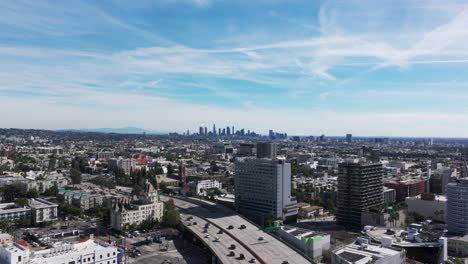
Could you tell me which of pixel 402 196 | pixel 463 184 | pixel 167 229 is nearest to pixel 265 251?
pixel 167 229

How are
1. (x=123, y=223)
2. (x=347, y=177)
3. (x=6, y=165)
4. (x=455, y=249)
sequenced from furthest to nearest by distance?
(x=6, y=165) < (x=347, y=177) < (x=123, y=223) < (x=455, y=249)

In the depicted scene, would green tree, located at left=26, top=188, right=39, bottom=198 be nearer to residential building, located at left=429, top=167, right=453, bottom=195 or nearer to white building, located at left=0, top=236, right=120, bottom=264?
white building, located at left=0, top=236, right=120, bottom=264

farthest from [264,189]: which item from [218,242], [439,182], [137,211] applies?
[439,182]

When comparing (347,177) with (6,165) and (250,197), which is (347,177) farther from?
(6,165)

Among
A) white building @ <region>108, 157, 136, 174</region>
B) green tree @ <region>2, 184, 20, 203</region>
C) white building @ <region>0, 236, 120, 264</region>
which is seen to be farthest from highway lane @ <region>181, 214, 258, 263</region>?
white building @ <region>108, 157, 136, 174</region>

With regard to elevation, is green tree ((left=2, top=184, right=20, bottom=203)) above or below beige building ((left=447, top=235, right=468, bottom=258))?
above

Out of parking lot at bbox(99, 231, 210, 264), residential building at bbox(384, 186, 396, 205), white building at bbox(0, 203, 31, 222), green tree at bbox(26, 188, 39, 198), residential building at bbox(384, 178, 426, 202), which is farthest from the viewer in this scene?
residential building at bbox(384, 178, 426, 202)
